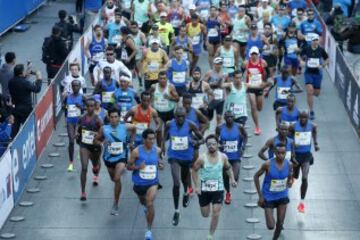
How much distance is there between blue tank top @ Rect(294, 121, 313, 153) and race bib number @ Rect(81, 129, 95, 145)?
11.4ft

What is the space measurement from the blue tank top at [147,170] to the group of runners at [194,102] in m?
0.02

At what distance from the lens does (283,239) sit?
18688 mm

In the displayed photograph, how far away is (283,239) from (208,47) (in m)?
10.6

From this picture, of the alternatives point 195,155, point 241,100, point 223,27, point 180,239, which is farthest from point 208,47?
point 180,239

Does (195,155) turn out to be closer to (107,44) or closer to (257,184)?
(257,184)

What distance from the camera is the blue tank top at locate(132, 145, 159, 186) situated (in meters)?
18.3

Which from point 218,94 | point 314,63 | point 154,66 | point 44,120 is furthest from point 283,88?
point 44,120

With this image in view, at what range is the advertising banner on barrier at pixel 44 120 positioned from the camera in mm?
22562

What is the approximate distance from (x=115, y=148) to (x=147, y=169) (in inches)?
49.3

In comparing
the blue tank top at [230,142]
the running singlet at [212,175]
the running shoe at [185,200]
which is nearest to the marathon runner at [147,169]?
the running singlet at [212,175]

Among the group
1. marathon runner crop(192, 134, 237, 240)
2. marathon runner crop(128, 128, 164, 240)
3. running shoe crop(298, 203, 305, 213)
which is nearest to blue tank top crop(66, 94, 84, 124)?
marathon runner crop(128, 128, 164, 240)

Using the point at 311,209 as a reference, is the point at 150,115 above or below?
above

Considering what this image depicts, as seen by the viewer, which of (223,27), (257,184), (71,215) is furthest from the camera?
(223,27)

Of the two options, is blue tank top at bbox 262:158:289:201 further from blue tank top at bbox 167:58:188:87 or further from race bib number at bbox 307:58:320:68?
race bib number at bbox 307:58:320:68
